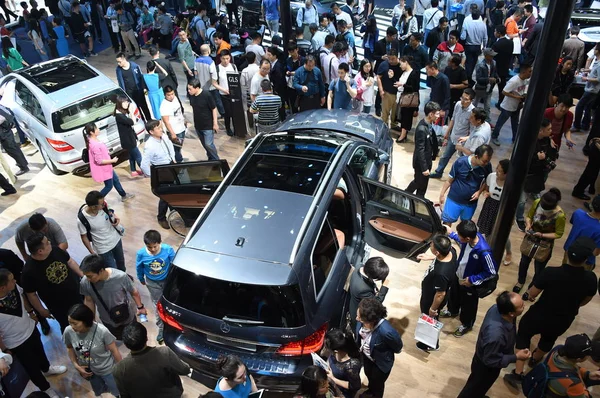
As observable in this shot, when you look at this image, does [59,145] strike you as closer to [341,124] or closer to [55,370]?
[55,370]

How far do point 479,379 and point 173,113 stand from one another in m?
5.86

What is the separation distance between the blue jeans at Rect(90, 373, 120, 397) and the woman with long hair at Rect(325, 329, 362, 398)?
194cm

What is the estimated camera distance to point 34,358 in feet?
15.3

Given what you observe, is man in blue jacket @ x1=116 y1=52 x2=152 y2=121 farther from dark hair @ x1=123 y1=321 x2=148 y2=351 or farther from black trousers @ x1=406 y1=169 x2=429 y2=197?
dark hair @ x1=123 y1=321 x2=148 y2=351

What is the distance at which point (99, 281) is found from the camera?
4480 mm

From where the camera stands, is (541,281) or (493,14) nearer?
(541,281)

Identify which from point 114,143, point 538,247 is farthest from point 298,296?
point 114,143

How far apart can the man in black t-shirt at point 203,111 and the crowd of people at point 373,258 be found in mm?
22

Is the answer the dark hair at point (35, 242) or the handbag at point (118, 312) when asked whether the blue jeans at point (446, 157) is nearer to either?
the handbag at point (118, 312)

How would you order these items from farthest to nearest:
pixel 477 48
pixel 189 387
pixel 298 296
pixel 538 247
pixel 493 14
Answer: pixel 493 14
pixel 477 48
pixel 538 247
pixel 189 387
pixel 298 296

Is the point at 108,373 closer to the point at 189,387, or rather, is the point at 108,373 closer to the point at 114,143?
the point at 189,387

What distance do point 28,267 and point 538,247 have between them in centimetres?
526

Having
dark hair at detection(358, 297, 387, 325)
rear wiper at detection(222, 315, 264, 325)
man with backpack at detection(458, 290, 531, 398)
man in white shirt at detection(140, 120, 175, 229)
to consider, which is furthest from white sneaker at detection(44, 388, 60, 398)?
man with backpack at detection(458, 290, 531, 398)

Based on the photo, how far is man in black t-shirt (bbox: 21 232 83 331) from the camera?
14.8 ft
